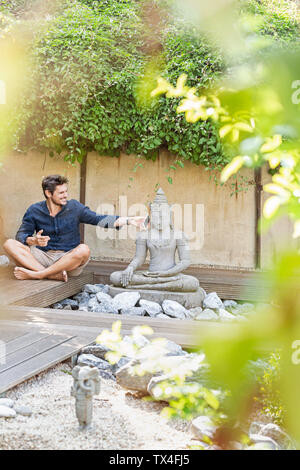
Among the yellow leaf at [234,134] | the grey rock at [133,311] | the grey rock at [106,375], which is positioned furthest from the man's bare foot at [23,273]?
the yellow leaf at [234,134]

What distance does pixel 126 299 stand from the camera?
471cm

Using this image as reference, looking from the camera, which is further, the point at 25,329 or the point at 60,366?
the point at 25,329

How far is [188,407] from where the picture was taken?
1.23m

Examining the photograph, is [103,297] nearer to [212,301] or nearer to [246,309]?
[212,301]

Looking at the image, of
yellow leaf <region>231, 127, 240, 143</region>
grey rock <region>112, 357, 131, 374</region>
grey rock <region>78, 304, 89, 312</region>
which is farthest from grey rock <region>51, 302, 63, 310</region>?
yellow leaf <region>231, 127, 240, 143</region>

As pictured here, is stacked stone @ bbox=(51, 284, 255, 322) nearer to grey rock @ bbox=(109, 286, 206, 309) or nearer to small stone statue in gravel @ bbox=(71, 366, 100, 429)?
grey rock @ bbox=(109, 286, 206, 309)

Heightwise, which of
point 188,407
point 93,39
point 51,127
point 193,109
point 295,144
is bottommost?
point 188,407

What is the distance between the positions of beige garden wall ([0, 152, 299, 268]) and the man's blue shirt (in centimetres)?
177

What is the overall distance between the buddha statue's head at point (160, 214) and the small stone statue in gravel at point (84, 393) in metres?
2.99

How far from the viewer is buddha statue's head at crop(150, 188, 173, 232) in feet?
16.7

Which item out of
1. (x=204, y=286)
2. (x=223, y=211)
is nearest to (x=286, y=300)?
(x=204, y=286)

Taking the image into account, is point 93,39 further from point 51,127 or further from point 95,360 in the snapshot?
point 95,360

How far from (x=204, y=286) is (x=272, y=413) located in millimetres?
3339

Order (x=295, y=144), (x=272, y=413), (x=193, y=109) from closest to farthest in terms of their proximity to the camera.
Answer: (x=295, y=144)
(x=193, y=109)
(x=272, y=413)
